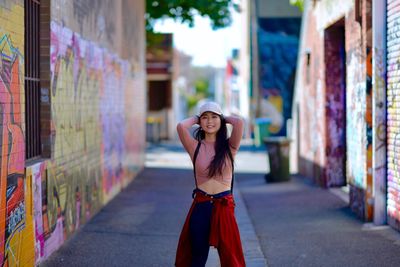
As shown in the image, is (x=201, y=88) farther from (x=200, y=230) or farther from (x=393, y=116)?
(x=200, y=230)

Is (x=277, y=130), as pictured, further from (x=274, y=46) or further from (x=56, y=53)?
(x=56, y=53)

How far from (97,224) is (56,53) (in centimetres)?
306

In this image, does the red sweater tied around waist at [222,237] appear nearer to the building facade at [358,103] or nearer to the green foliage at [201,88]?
the building facade at [358,103]

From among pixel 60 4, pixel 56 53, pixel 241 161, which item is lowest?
pixel 241 161

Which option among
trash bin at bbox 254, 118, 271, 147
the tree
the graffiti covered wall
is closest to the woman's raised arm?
the graffiti covered wall

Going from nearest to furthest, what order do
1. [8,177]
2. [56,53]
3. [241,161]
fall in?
[8,177] → [56,53] → [241,161]

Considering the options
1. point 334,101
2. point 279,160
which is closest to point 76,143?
point 334,101

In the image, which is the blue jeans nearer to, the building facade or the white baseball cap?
the white baseball cap

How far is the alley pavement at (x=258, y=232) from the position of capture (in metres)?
7.85

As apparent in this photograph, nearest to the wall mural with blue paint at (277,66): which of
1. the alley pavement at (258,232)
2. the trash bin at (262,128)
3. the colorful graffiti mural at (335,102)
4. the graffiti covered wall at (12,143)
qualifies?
the trash bin at (262,128)

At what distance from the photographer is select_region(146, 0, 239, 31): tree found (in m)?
21.4

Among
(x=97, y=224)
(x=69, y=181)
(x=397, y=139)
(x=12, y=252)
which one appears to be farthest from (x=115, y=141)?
(x=12, y=252)

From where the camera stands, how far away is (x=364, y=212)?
9.70m

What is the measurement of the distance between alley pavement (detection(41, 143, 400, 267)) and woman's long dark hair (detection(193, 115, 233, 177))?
2.11 metres
